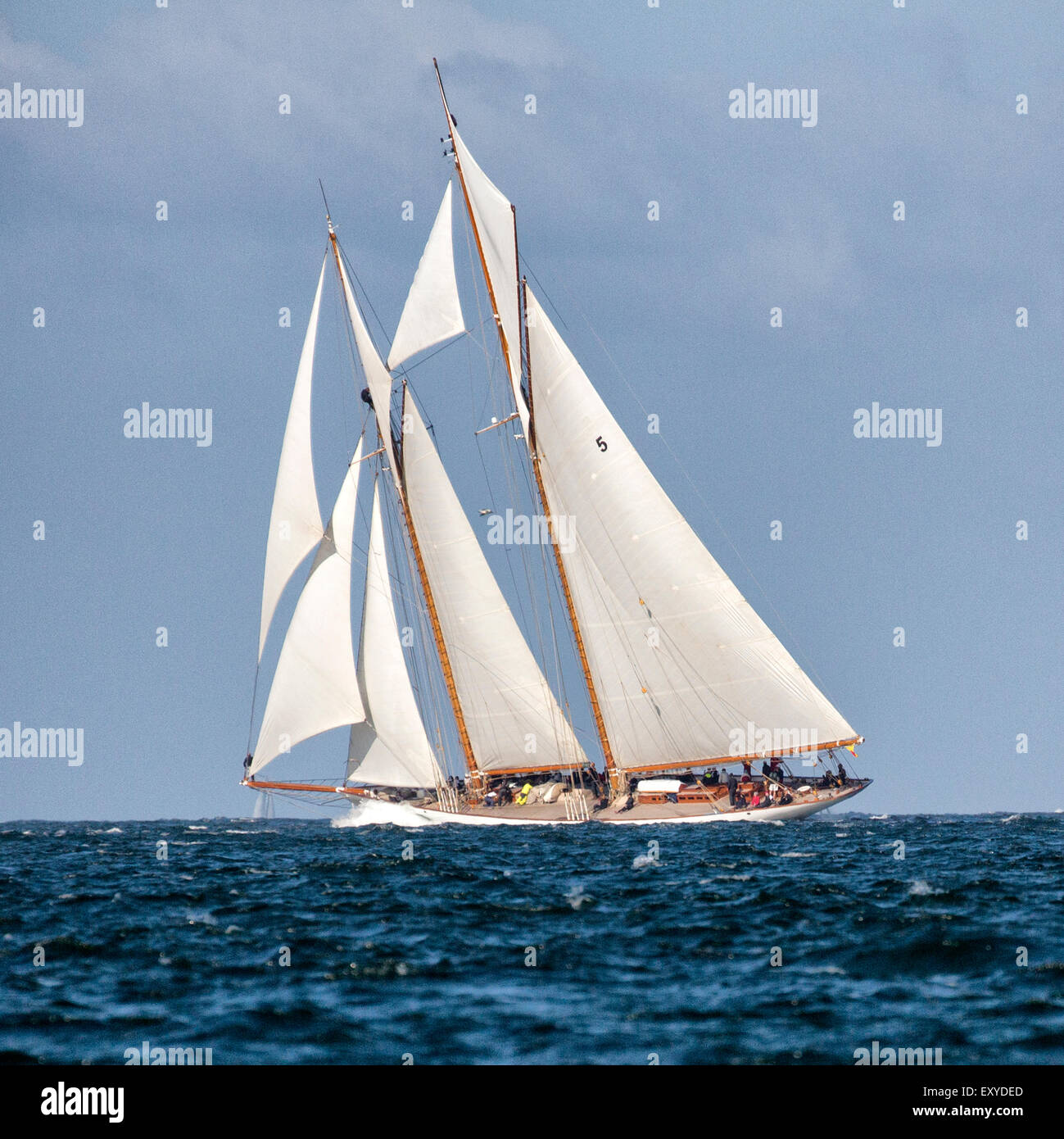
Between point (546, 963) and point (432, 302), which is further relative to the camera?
point (432, 302)

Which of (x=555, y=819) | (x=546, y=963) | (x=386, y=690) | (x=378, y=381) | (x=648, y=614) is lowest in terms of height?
(x=555, y=819)

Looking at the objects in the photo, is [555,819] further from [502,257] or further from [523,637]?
[502,257]

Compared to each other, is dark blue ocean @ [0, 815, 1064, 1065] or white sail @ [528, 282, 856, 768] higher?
white sail @ [528, 282, 856, 768]

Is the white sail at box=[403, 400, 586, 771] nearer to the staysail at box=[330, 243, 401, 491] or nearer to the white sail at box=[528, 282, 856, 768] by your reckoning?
the staysail at box=[330, 243, 401, 491]

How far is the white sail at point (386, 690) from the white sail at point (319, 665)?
102 cm

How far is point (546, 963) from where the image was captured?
661 inches

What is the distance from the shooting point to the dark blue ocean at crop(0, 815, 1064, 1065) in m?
12.9

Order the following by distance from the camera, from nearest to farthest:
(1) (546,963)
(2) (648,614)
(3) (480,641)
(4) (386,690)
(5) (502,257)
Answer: (1) (546,963), (2) (648,614), (5) (502,257), (3) (480,641), (4) (386,690)

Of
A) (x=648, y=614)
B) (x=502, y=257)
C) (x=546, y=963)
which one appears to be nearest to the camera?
(x=546, y=963)

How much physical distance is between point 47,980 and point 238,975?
238cm

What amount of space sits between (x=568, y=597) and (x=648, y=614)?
3.73 meters

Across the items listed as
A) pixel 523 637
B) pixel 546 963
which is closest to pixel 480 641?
pixel 523 637

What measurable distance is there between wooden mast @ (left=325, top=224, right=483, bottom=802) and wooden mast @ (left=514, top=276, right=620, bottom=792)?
656cm

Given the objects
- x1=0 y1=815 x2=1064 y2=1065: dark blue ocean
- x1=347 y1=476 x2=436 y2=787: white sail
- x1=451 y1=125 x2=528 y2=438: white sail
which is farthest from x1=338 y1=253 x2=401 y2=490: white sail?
x1=0 y1=815 x2=1064 y2=1065: dark blue ocean
